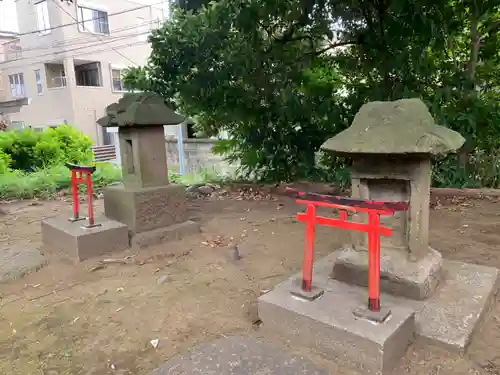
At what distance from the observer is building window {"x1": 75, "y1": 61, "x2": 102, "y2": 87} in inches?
671

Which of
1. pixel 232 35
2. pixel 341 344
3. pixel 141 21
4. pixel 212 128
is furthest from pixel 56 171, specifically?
pixel 141 21

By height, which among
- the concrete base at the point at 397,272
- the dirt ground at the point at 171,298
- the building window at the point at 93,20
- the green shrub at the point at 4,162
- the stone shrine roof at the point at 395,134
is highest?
the building window at the point at 93,20

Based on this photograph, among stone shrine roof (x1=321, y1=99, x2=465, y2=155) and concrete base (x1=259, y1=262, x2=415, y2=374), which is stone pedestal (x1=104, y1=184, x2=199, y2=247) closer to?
concrete base (x1=259, y1=262, x2=415, y2=374)

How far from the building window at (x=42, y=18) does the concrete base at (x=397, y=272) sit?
55.1 feet

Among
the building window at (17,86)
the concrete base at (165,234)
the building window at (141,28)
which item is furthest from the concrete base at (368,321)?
the building window at (17,86)

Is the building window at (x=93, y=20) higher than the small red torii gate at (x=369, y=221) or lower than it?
higher

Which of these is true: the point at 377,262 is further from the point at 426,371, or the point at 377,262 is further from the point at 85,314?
the point at 85,314

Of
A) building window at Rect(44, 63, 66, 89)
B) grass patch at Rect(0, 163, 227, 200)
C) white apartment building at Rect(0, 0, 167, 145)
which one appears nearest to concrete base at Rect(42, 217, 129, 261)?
grass patch at Rect(0, 163, 227, 200)

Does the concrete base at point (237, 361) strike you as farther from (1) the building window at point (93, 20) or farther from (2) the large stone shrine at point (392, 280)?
(1) the building window at point (93, 20)

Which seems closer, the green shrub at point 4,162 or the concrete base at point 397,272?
the concrete base at point 397,272

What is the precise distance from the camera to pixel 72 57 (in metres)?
15.8

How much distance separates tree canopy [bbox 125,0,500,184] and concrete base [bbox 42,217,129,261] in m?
2.68

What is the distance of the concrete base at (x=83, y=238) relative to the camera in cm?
424

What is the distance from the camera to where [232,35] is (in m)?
6.24
